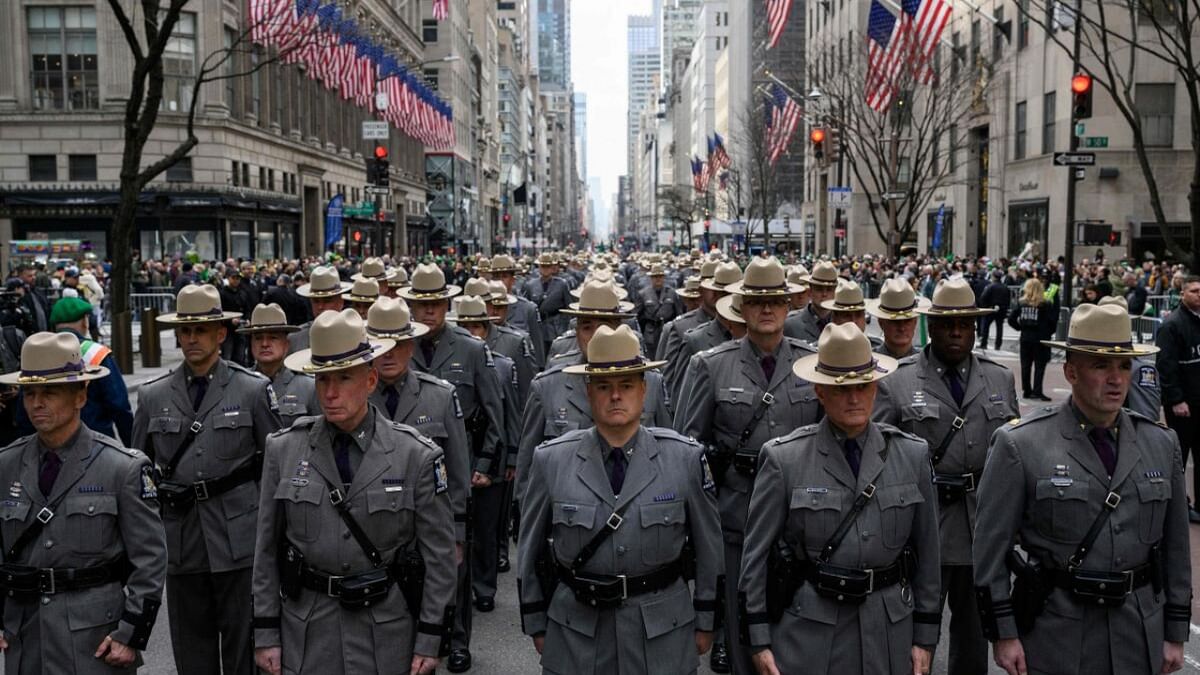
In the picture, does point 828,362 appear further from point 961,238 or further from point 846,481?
point 961,238

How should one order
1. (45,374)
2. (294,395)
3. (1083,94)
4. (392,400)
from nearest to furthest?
(45,374), (392,400), (294,395), (1083,94)

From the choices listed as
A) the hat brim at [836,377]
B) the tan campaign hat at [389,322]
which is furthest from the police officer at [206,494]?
the hat brim at [836,377]

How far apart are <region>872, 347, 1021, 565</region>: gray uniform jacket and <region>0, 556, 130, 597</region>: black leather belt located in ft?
13.8

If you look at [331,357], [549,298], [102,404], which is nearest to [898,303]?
[331,357]

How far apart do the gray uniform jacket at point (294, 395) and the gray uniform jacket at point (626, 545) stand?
3088mm

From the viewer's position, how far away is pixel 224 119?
45.7m

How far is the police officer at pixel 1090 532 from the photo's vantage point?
4.87 metres

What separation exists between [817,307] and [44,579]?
7.50 meters

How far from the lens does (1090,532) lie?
4.87 metres

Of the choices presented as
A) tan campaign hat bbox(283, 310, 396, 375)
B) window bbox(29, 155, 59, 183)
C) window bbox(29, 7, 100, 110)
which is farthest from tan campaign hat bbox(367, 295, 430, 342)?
window bbox(29, 155, 59, 183)

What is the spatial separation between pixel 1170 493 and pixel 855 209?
7316cm

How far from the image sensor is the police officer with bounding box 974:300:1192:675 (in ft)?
16.0

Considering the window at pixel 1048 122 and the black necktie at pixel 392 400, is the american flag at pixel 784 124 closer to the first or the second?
the window at pixel 1048 122

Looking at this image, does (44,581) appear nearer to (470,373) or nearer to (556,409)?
(556,409)
